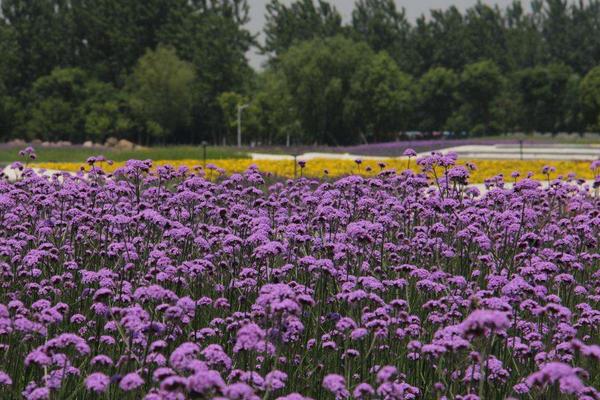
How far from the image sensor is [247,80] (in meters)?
87.9

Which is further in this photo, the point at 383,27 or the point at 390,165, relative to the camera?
the point at 383,27

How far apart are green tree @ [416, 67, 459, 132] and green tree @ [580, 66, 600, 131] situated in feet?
41.9

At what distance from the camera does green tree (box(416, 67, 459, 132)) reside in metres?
86.1

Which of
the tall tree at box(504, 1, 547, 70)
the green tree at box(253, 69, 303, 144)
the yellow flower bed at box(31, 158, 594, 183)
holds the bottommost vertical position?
the yellow flower bed at box(31, 158, 594, 183)

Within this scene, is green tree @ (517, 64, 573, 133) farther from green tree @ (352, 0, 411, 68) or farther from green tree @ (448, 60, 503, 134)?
green tree @ (352, 0, 411, 68)

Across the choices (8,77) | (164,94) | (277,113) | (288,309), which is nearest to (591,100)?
(277,113)

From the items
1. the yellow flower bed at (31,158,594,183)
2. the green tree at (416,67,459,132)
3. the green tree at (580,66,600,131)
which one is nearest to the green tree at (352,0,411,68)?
the green tree at (416,67,459,132)

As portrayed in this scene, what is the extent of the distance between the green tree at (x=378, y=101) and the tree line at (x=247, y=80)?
0.42ft

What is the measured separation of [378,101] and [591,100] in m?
22.7

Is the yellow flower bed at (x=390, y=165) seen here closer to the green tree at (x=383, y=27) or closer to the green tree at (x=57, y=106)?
the green tree at (x=57, y=106)

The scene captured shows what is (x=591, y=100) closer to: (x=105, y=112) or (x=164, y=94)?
(x=164, y=94)

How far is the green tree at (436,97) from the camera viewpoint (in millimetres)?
86062

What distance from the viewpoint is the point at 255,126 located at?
7694 centimetres

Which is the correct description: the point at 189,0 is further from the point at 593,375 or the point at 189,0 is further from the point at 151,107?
the point at 593,375
